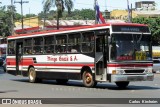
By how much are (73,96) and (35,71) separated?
1010 centimetres

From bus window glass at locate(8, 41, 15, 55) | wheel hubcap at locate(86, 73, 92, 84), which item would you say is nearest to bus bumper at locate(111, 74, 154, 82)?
wheel hubcap at locate(86, 73, 92, 84)

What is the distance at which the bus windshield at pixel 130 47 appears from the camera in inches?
835

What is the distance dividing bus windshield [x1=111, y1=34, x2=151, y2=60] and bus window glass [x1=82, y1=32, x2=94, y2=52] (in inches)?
63.5

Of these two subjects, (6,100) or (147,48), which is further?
(147,48)

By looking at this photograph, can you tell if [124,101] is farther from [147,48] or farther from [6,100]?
[147,48]

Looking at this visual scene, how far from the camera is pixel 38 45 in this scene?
27.4m

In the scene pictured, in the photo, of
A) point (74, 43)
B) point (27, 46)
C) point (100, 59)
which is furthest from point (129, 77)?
point (27, 46)

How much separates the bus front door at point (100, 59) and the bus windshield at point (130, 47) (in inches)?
29.5

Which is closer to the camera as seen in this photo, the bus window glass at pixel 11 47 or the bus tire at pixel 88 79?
the bus tire at pixel 88 79

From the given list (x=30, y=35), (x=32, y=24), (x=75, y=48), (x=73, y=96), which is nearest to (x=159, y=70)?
(x=30, y=35)

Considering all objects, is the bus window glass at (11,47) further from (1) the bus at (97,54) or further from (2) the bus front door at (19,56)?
(1) the bus at (97,54)

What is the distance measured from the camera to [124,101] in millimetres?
16516

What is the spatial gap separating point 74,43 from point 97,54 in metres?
2.02

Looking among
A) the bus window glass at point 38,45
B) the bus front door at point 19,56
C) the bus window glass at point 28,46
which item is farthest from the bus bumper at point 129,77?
the bus front door at point 19,56
